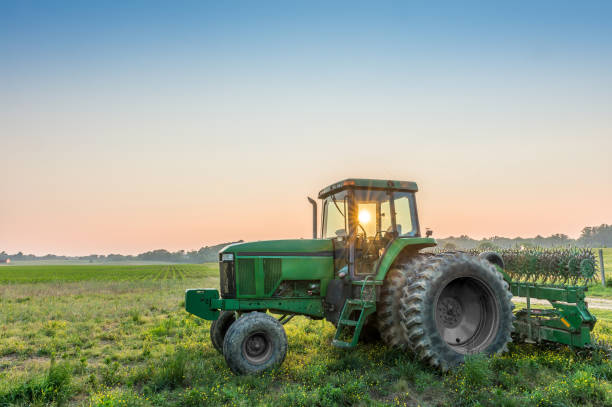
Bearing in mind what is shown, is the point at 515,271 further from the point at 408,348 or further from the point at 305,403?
the point at 305,403

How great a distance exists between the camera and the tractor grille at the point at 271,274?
7328 mm

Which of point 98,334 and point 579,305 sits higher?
point 579,305

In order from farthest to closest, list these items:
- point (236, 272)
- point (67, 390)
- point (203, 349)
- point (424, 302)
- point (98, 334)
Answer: point (98, 334) → point (203, 349) → point (236, 272) → point (424, 302) → point (67, 390)

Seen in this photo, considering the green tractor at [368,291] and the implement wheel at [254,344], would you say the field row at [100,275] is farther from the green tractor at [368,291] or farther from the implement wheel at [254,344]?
the implement wheel at [254,344]

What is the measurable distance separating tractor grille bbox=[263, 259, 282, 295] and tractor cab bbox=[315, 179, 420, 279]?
107 cm

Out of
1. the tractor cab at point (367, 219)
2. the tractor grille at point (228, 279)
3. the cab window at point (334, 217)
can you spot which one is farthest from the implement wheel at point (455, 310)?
the tractor grille at point (228, 279)

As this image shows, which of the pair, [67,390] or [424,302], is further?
[424,302]

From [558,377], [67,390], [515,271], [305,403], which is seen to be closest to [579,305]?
[558,377]

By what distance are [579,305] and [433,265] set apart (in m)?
2.40

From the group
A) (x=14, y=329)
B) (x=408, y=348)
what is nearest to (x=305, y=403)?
(x=408, y=348)

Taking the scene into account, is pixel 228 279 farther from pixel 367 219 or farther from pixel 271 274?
pixel 367 219

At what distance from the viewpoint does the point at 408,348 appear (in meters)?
6.58

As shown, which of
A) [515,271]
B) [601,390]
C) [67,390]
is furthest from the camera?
[515,271]

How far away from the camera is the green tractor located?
21.0 feet
